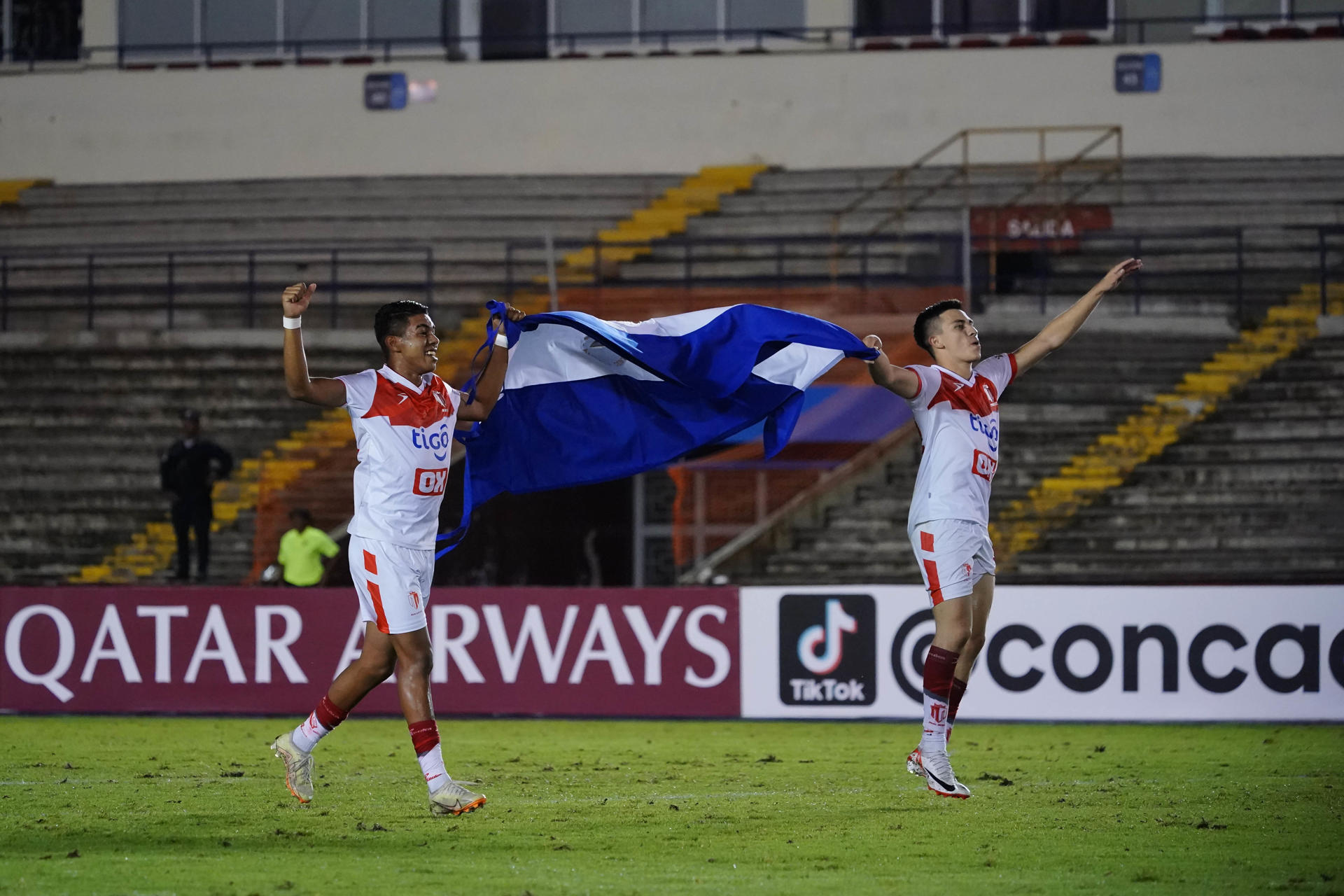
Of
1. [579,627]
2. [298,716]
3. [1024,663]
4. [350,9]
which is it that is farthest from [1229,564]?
[350,9]

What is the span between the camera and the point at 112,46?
26422 mm

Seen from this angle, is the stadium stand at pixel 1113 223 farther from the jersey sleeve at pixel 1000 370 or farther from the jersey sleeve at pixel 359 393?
the jersey sleeve at pixel 359 393

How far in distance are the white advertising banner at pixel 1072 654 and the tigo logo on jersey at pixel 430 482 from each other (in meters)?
5.73

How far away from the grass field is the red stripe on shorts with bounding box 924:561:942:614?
990 millimetres

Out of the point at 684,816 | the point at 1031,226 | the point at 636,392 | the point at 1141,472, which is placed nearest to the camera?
the point at 684,816

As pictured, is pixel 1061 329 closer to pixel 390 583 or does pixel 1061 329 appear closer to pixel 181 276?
pixel 390 583

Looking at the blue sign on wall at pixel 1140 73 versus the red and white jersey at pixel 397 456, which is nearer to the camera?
the red and white jersey at pixel 397 456

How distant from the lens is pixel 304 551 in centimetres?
1528

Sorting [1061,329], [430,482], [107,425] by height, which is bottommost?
[107,425]

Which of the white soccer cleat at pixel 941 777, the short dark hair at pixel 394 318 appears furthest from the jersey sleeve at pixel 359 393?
the white soccer cleat at pixel 941 777

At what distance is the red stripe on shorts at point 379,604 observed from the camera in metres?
7.70

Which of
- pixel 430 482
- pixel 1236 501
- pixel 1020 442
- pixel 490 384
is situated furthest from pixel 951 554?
pixel 1020 442

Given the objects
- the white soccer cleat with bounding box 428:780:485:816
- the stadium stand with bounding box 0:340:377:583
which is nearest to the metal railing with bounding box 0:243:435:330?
the stadium stand with bounding box 0:340:377:583

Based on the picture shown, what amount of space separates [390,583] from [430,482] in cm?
48
